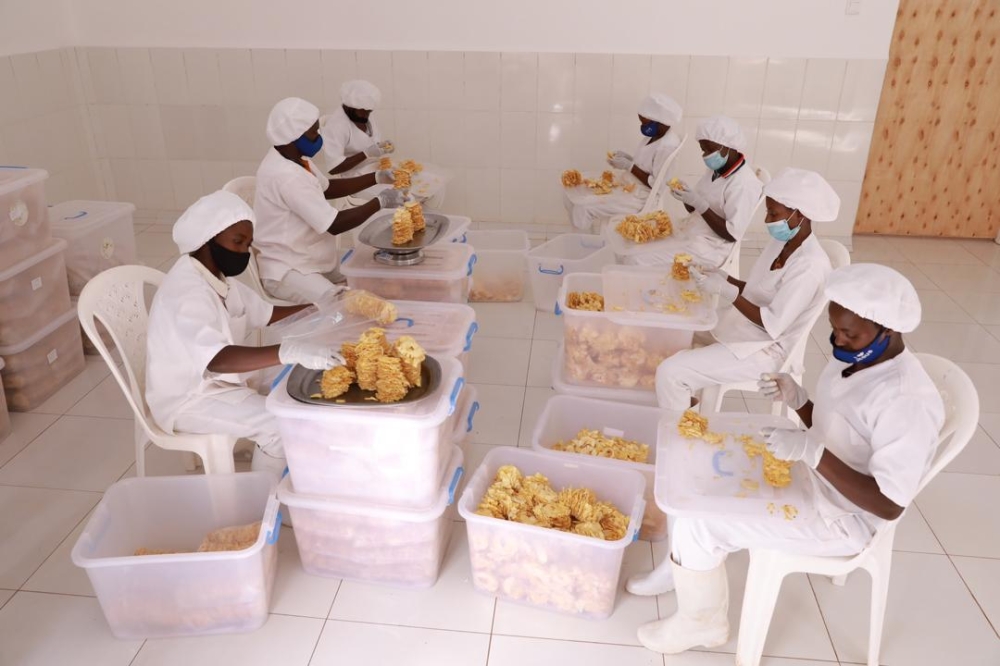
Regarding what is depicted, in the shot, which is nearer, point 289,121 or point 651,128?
point 289,121

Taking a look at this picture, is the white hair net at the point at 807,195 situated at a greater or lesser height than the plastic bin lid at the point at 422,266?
greater

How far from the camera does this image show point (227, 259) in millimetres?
2828

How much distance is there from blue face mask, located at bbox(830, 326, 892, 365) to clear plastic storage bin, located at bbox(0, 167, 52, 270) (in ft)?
12.2

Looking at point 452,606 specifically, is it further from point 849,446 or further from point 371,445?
point 849,446

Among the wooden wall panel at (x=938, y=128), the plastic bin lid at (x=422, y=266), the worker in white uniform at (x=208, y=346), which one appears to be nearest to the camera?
the worker in white uniform at (x=208, y=346)

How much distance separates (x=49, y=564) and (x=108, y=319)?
0.97m

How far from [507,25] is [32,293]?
3.84 meters

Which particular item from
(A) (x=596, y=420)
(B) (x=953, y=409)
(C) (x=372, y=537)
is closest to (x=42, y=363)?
(C) (x=372, y=537)

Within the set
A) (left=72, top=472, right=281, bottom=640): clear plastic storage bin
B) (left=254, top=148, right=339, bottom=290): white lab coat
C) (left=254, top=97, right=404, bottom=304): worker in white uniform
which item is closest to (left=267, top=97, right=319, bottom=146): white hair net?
(left=254, top=97, right=404, bottom=304): worker in white uniform

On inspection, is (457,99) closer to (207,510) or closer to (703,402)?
(703,402)

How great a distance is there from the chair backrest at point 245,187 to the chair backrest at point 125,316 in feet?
2.85

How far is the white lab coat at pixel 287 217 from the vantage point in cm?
377

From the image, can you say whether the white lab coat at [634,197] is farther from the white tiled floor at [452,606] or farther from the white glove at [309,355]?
the white glove at [309,355]

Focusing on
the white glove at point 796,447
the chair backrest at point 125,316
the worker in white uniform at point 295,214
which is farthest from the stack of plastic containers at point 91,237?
the white glove at point 796,447
